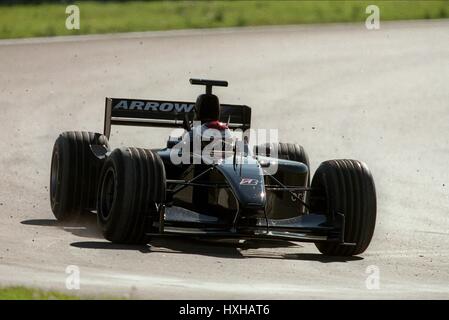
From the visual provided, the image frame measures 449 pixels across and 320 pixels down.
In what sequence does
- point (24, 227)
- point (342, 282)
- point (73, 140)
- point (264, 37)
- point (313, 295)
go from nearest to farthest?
point (313, 295) → point (342, 282) → point (24, 227) → point (73, 140) → point (264, 37)

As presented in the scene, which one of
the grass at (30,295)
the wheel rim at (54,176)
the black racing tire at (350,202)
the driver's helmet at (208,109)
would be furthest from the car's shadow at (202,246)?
the grass at (30,295)

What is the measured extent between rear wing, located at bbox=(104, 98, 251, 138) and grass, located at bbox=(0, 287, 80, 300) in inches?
228

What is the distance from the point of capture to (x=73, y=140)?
13.9m

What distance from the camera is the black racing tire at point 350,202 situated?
11.9 meters

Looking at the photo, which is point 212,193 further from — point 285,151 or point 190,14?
point 190,14

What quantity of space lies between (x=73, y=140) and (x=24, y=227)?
54.5 inches

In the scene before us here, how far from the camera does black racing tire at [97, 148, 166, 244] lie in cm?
1155

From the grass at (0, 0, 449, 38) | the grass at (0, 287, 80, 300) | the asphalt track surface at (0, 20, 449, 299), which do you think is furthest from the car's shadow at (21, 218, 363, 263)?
the grass at (0, 0, 449, 38)

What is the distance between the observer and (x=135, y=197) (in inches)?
455

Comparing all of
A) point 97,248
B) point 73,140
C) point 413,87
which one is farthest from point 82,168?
point 413,87

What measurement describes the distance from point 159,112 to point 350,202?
340cm

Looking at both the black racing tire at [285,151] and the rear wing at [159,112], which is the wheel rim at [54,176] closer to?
the rear wing at [159,112]

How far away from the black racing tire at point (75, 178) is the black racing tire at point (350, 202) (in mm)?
2764
